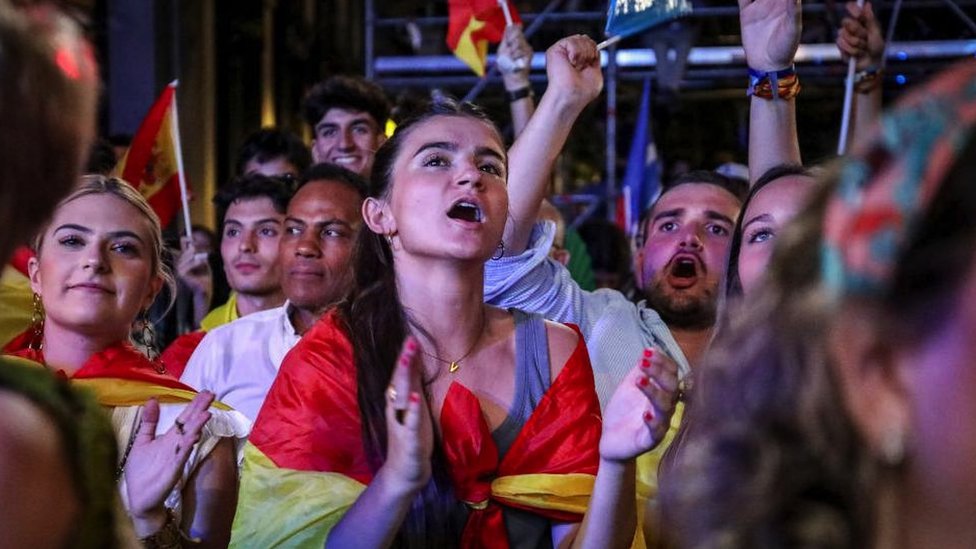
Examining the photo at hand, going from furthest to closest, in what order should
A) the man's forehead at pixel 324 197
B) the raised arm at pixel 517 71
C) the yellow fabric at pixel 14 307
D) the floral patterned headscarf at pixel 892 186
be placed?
the raised arm at pixel 517 71 < the man's forehead at pixel 324 197 < the yellow fabric at pixel 14 307 < the floral patterned headscarf at pixel 892 186

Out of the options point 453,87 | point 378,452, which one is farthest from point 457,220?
point 453,87

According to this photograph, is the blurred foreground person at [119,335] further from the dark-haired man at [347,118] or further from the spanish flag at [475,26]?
the spanish flag at [475,26]

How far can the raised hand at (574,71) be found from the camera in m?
3.36

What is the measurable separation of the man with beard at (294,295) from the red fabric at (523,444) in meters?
1.13

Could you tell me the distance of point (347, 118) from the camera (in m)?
5.18

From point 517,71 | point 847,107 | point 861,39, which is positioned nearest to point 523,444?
point 847,107

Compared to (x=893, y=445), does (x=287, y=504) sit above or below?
below

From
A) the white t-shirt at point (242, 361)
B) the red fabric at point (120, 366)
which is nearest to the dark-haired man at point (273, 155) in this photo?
the white t-shirt at point (242, 361)

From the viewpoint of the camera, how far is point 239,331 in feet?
12.7

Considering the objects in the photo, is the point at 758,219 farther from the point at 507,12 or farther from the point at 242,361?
the point at 507,12

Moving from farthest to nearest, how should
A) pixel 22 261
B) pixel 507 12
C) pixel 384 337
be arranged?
1. pixel 507 12
2. pixel 22 261
3. pixel 384 337

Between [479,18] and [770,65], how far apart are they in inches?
77.6

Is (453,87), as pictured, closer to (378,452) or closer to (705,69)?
(705,69)

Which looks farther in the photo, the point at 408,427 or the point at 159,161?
the point at 159,161
